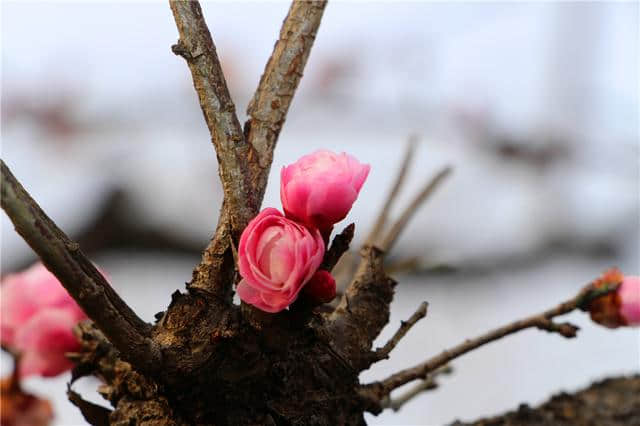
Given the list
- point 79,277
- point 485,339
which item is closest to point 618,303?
point 485,339

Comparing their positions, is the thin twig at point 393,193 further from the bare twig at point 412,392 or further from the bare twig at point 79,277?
the bare twig at point 79,277

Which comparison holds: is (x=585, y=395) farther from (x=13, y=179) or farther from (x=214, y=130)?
(x=13, y=179)

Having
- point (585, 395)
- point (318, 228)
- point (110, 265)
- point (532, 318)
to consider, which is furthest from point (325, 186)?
point (110, 265)

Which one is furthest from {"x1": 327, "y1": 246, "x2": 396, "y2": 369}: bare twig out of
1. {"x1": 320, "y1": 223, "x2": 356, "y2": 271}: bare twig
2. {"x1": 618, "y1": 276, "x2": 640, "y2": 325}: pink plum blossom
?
Result: {"x1": 618, "y1": 276, "x2": 640, "y2": 325}: pink plum blossom

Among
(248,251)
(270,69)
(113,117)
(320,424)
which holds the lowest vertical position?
(320,424)

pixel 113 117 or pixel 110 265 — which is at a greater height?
pixel 113 117

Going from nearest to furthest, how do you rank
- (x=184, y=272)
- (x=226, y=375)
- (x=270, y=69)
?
1. (x=226, y=375)
2. (x=270, y=69)
3. (x=184, y=272)

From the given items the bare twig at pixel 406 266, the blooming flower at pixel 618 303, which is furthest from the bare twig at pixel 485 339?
the bare twig at pixel 406 266
